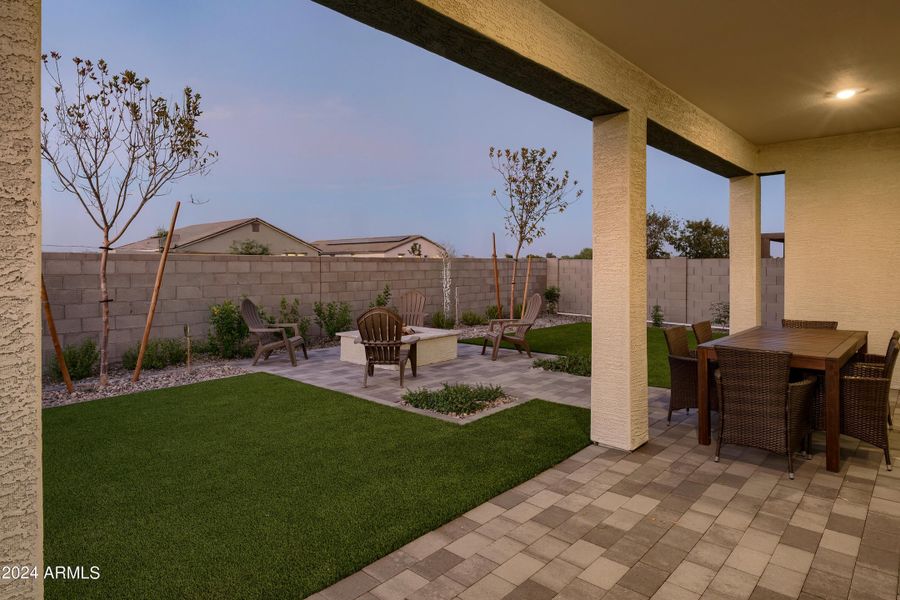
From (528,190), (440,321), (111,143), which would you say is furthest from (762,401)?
(528,190)

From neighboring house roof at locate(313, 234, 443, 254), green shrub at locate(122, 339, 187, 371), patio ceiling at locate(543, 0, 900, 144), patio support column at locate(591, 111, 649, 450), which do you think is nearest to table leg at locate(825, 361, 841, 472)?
patio support column at locate(591, 111, 649, 450)

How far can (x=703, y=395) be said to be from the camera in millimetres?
3879

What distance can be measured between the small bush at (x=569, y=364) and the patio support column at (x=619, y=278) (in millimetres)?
2619

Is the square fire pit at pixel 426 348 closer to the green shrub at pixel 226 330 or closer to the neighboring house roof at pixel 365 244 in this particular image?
the green shrub at pixel 226 330

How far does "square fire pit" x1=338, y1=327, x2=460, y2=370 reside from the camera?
714 centimetres

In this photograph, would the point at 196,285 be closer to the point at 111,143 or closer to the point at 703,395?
the point at 111,143

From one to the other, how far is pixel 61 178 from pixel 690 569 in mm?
7102

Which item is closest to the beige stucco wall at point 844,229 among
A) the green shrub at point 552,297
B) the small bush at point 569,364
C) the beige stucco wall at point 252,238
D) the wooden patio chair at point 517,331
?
the small bush at point 569,364

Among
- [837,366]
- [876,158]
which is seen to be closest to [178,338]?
[837,366]

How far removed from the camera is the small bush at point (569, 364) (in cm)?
651

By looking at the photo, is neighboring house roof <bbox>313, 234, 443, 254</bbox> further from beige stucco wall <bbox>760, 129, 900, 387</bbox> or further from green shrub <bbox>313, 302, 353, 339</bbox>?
beige stucco wall <bbox>760, 129, 900, 387</bbox>

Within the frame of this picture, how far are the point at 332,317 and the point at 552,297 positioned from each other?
6764mm

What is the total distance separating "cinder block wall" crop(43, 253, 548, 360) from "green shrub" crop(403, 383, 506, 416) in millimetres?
3985

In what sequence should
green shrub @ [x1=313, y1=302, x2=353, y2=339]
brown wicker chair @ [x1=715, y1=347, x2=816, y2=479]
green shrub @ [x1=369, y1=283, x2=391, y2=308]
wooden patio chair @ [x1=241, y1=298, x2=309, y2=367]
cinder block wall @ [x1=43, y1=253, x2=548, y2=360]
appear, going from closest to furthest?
brown wicker chair @ [x1=715, y1=347, x2=816, y2=479], cinder block wall @ [x1=43, y1=253, x2=548, y2=360], wooden patio chair @ [x1=241, y1=298, x2=309, y2=367], green shrub @ [x1=313, y1=302, x2=353, y2=339], green shrub @ [x1=369, y1=283, x2=391, y2=308]
